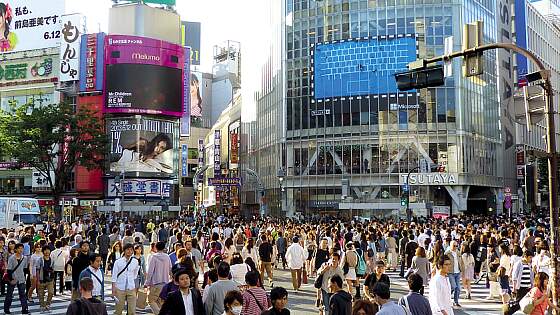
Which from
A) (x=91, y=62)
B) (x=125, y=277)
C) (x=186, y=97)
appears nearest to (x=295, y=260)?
(x=125, y=277)

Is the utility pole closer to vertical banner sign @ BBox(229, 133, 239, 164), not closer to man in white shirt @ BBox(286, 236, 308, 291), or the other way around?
man in white shirt @ BBox(286, 236, 308, 291)

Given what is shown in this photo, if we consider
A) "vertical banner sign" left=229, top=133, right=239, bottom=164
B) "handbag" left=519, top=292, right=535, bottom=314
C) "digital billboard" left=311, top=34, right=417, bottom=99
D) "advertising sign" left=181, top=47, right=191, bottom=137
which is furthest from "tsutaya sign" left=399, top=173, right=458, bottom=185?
"handbag" left=519, top=292, right=535, bottom=314

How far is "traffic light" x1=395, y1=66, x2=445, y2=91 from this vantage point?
35.9 ft

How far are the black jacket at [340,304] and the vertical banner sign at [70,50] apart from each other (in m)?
70.8

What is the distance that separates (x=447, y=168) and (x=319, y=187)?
11904mm

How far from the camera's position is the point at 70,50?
73312mm

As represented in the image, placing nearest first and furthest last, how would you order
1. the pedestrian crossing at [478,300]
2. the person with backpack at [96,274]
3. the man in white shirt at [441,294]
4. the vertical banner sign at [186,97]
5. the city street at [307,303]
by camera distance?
the man in white shirt at [441,294] < the person with backpack at [96,274] < the city street at [307,303] < the pedestrian crossing at [478,300] < the vertical banner sign at [186,97]

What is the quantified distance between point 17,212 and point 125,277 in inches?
1183

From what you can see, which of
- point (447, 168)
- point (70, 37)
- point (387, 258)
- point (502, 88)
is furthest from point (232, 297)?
point (70, 37)

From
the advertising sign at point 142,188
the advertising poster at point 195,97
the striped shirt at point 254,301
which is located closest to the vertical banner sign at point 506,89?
the advertising sign at point 142,188

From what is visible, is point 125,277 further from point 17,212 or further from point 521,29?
point 521,29

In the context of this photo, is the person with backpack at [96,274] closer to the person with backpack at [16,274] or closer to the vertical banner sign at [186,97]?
the person with backpack at [16,274]

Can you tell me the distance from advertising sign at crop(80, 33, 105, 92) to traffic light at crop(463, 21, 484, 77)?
65.5 meters

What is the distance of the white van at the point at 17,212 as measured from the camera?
123ft
